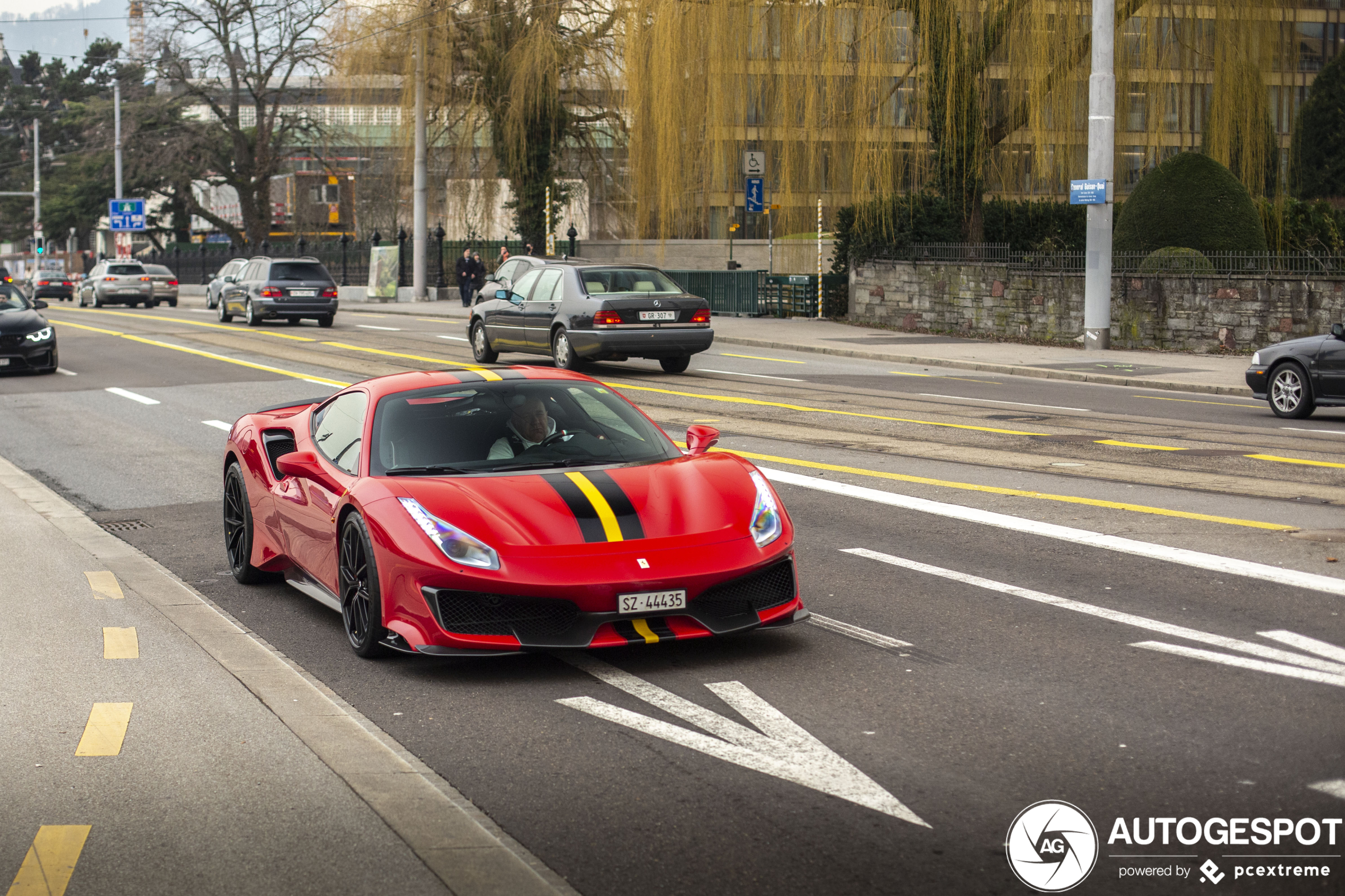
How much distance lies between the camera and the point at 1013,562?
850 centimetres

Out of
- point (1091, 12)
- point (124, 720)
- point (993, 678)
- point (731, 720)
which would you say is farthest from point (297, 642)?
point (1091, 12)

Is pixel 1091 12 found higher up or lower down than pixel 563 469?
higher up

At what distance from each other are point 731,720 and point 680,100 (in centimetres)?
2534

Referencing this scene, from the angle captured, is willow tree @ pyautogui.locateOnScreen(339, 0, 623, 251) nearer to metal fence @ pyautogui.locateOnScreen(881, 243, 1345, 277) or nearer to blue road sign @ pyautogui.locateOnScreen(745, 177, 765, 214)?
blue road sign @ pyautogui.locateOnScreen(745, 177, 765, 214)

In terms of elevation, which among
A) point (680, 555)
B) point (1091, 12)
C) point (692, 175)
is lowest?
point (680, 555)

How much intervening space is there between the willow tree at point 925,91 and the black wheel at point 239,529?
2090 cm

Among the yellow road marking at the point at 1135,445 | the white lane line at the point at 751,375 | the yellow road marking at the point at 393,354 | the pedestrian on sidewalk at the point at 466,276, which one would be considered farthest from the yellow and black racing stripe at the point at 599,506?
the pedestrian on sidewalk at the point at 466,276

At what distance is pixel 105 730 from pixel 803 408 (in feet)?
42.8

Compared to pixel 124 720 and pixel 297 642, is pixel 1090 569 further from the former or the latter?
pixel 124 720

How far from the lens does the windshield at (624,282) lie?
22.2 m

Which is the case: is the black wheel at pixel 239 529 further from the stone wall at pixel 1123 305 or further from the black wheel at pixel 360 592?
the stone wall at pixel 1123 305

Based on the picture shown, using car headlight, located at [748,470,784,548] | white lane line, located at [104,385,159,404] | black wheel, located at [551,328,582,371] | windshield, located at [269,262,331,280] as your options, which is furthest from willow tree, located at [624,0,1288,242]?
car headlight, located at [748,470,784,548]

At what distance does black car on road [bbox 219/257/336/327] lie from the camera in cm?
3525

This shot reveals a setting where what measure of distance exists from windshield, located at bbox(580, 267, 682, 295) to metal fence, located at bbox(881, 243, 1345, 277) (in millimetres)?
7919
